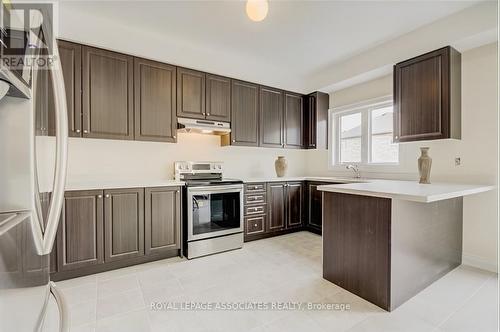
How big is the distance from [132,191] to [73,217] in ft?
1.84

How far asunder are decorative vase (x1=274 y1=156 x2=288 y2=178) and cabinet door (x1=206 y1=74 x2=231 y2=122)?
1174mm

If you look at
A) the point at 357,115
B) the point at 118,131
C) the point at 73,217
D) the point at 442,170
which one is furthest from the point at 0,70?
the point at 357,115

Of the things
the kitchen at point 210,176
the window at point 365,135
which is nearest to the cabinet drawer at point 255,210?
the kitchen at point 210,176

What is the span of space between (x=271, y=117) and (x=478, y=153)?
103 inches

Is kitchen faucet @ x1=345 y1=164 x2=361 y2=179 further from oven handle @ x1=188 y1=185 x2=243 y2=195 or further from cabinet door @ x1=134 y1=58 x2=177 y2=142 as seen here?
cabinet door @ x1=134 y1=58 x2=177 y2=142

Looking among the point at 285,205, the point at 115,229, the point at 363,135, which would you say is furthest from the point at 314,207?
the point at 115,229

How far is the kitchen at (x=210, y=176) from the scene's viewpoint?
6.41 feet

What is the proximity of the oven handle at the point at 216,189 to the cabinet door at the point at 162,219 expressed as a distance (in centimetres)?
19

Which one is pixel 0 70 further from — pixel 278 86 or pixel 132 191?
pixel 278 86

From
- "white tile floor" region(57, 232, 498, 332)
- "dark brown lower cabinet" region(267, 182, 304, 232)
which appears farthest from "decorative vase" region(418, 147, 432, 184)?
"dark brown lower cabinet" region(267, 182, 304, 232)

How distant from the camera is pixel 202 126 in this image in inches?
126

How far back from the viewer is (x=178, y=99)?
310cm

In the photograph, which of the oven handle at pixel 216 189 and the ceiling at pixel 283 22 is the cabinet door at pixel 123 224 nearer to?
the oven handle at pixel 216 189

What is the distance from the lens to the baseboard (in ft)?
8.18
